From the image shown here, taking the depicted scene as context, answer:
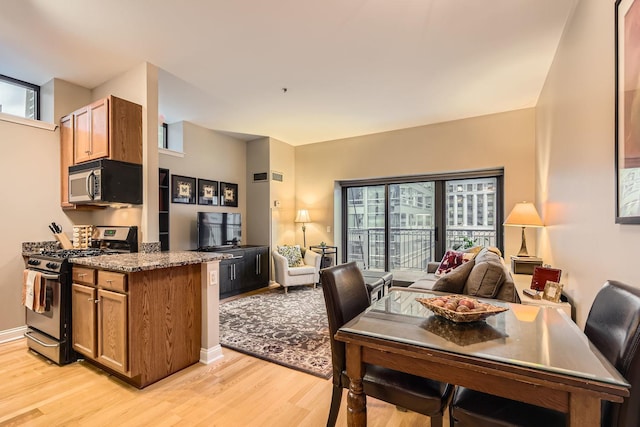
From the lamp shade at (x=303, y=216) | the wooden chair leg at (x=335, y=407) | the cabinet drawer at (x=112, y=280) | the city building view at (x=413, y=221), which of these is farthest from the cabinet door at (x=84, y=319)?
the city building view at (x=413, y=221)

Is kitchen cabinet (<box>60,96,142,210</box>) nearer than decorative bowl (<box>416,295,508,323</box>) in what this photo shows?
No

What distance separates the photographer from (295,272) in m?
5.14

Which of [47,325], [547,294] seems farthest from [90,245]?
[547,294]

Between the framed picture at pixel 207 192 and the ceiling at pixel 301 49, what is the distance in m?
1.33

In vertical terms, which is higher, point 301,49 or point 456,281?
point 301,49

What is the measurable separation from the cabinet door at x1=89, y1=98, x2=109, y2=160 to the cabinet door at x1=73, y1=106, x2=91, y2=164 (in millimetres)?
78

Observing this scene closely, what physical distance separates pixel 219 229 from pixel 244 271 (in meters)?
0.84

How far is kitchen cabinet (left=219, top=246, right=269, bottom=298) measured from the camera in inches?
190

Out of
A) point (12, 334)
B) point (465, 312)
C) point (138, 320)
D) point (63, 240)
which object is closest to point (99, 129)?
point (63, 240)

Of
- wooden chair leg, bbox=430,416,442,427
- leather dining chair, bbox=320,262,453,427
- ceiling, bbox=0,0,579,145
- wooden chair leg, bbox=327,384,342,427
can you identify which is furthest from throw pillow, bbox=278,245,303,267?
wooden chair leg, bbox=430,416,442,427

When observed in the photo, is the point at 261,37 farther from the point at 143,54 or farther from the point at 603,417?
the point at 603,417

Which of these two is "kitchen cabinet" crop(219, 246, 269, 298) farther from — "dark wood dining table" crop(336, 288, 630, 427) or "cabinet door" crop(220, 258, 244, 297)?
"dark wood dining table" crop(336, 288, 630, 427)

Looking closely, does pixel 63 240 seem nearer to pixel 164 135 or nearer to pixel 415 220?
pixel 164 135

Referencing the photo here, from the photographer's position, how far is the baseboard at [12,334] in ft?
10.1
